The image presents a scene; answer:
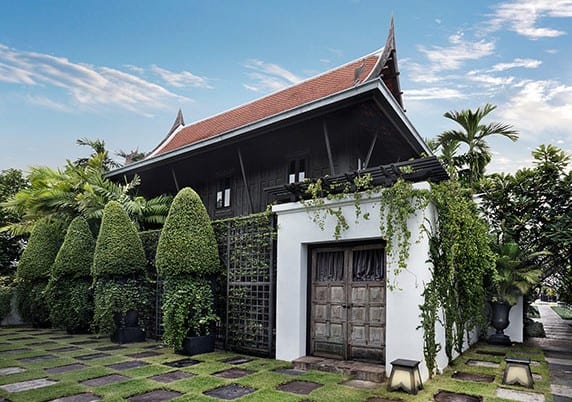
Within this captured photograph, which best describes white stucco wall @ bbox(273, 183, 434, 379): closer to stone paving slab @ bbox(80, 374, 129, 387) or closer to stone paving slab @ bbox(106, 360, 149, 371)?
stone paving slab @ bbox(106, 360, 149, 371)

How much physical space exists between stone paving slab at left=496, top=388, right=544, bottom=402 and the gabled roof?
5377 millimetres

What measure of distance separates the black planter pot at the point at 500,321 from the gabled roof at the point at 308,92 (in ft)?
17.9

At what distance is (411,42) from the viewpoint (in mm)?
10172

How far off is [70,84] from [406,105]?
9826 millimetres

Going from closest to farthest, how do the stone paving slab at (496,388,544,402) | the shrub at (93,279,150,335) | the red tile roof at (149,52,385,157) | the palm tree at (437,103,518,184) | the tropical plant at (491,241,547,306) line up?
the stone paving slab at (496,388,544,402) < the tropical plant at (491,241,547,306) < the shrub at (93,279,150,335) < the red tile roof at (149,52,385,157) < the palm tree at (437,103,518,184)

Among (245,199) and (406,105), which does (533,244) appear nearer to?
(406,105)

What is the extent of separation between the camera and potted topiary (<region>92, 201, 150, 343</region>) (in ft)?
29.0

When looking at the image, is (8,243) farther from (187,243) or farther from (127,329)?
(187,243)

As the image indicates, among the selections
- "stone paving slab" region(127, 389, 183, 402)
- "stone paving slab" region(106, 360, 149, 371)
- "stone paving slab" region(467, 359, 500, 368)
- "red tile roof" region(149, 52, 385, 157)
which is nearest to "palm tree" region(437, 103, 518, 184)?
"red tile roof" region(149, 52, 385, 157)

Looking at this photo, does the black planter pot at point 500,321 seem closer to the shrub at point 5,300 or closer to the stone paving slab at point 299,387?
the stone paving slab at point 299,387

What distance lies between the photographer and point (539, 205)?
31.0 ft

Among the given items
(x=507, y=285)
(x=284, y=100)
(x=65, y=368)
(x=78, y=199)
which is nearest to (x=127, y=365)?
(x=65, y=368)

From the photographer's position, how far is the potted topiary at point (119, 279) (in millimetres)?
8828

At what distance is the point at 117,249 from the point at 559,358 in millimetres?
8740
